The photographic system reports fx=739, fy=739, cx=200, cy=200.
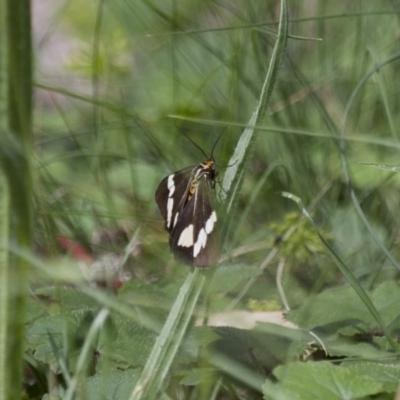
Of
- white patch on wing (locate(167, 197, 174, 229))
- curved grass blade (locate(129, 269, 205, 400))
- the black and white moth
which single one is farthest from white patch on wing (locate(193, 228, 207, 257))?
white patch on wing (locate(167, 197, 174, 229))

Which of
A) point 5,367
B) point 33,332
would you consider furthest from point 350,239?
point 5,367

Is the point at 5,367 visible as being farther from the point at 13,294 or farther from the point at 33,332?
the point at 33,332

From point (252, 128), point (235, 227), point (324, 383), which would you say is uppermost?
point (252, 128)

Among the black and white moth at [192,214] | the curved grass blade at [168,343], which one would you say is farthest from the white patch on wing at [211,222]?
the curved grass blade at [168,343]

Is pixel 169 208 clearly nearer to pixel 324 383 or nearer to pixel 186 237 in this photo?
pixel 186 237

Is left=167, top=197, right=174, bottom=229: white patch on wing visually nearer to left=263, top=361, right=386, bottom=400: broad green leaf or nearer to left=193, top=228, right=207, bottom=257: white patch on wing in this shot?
left=193, top=228, right=207, bottom=257: white patch on wing

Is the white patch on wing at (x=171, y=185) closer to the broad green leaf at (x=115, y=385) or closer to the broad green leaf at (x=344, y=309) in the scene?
the broad green leaf at (x=344, y=309)

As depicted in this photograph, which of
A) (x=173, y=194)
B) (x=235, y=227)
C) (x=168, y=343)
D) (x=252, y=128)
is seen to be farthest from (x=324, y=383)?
(x=235, y=227)
